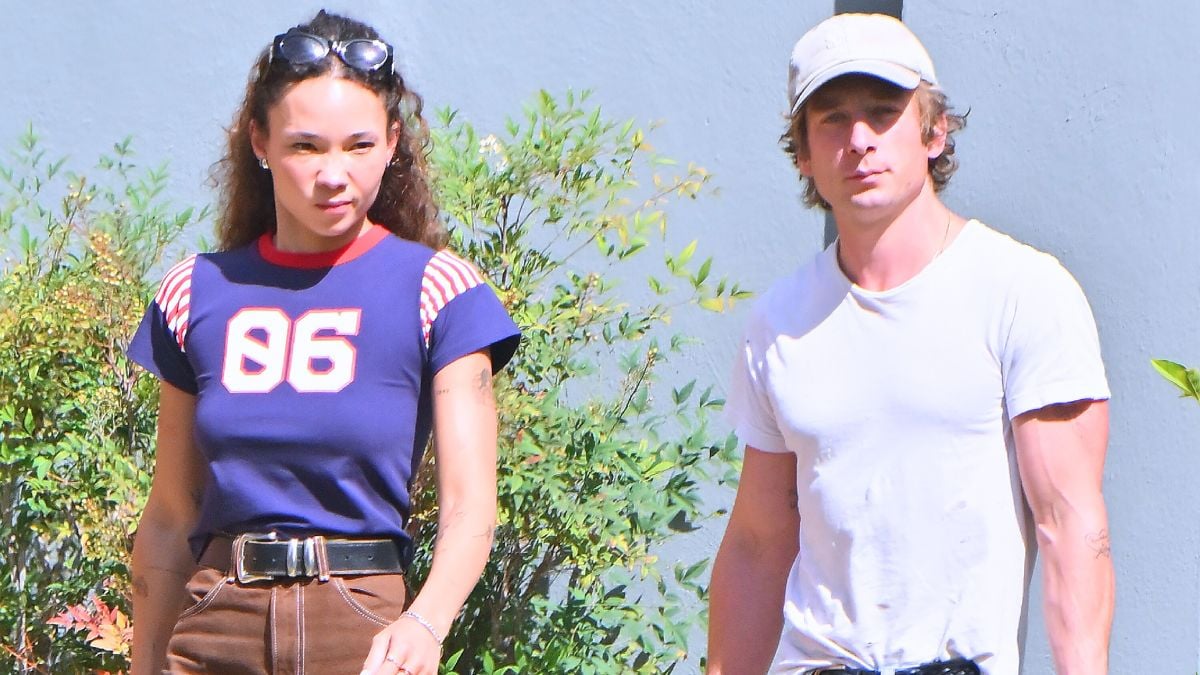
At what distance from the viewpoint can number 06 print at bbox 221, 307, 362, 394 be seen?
250 centimetres

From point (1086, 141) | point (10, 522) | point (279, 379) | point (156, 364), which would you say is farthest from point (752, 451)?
point (10, 522)

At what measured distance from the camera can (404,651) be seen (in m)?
2.31

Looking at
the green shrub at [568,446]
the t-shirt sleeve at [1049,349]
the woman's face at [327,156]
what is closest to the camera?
the t-shirt sleeve at [1049,349]

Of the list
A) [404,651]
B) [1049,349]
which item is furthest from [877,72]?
[404,651]

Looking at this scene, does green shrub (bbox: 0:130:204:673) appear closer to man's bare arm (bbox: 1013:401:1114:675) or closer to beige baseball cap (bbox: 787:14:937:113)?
beige baseball cap (bbox: 787:14:937:113)

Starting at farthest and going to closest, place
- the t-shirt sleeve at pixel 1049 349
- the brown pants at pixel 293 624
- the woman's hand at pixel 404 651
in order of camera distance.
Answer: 1. the brown pants at pixel 293 624
2. the woman's hand at pixel 404 651
3. the t-shirt sleeve at pixel 1049 349

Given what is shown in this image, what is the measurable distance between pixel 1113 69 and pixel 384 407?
211 cm

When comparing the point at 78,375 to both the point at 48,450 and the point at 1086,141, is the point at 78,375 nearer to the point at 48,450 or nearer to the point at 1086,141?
the point at 48,450

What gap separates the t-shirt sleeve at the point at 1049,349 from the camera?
219 centimetres

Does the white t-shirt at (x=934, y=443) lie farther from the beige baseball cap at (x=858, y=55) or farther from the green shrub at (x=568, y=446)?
the green shrub at (x=568, y=446)

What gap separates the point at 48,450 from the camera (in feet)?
12.5

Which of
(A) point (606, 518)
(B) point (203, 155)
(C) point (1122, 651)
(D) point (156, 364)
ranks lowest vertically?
(C) point (1122, 651)

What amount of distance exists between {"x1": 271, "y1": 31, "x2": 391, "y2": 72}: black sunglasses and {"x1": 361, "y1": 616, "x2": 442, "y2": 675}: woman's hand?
0.90m

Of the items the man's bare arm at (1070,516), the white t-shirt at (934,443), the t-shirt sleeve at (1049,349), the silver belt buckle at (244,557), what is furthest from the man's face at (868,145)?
the silver belt buckle at (244,557)
